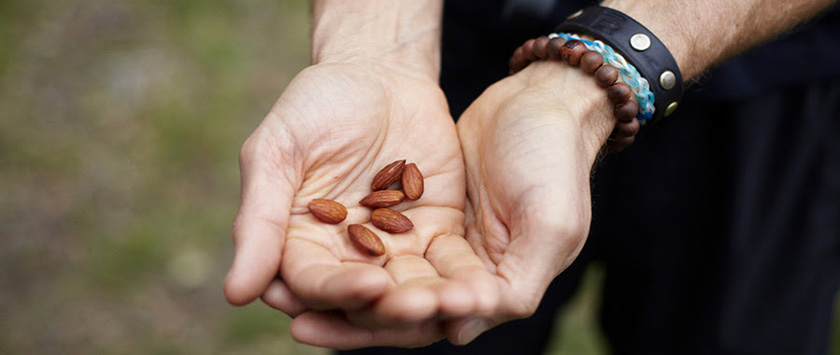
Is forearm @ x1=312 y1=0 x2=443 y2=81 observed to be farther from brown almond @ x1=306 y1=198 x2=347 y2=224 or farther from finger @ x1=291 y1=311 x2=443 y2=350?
finger @ x1=291 y1=311 x2=443 y2=350

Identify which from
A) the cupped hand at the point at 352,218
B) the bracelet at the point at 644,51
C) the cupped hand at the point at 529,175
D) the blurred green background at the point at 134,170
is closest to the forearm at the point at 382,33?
the cupped hand at the point at 352,218

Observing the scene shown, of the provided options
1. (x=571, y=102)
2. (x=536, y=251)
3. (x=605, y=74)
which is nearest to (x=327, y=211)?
(x=536, y=251)

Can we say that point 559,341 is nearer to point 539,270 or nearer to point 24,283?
point 539,270

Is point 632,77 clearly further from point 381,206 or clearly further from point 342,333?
point 342,333

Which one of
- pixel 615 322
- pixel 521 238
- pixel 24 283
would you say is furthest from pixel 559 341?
pixel 24 283

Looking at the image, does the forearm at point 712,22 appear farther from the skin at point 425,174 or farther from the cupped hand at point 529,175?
the cupped hand at point 529,175
